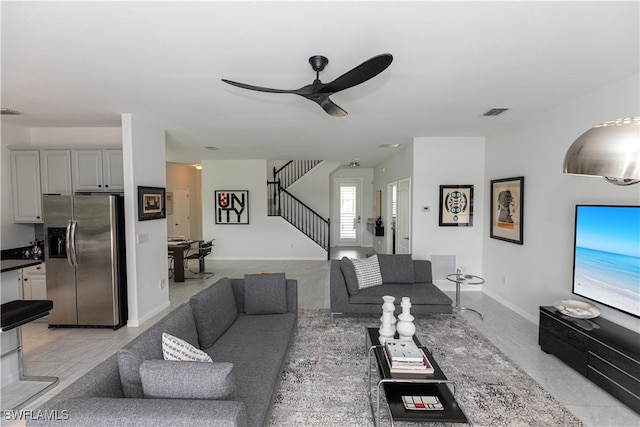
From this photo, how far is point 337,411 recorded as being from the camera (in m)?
2.26

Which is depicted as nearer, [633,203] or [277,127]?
[633,203]

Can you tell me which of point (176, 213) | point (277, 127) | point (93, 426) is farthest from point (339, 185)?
point (93, 426)

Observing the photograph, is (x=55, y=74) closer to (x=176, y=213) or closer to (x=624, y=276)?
(x=624, y=276)

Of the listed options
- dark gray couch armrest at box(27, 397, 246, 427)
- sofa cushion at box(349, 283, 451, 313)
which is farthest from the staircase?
dark gray couch armrest at box(27, 397, 246, 427)

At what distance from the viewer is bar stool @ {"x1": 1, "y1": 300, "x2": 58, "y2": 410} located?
7.83 ft

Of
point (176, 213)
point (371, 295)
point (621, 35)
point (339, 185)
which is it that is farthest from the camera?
point (339, 185)

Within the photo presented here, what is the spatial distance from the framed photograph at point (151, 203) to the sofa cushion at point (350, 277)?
9.02 ft

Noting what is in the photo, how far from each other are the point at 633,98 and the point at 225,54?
3.54m

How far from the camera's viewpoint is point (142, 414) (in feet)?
4.07

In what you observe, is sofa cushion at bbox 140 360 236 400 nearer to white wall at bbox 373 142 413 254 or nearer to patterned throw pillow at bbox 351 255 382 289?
patterned throw pillow at bbox 351 255 382 289

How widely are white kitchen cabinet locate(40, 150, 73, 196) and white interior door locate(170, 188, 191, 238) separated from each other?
4.44 meters

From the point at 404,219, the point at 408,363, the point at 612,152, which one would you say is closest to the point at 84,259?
the point at 408,363

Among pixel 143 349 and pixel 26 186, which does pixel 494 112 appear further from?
pixel 26 186

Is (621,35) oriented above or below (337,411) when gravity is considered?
above
